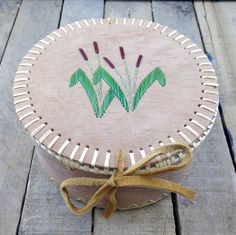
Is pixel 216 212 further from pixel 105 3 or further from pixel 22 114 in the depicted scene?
pixel 105 3

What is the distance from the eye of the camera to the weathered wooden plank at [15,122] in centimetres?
88

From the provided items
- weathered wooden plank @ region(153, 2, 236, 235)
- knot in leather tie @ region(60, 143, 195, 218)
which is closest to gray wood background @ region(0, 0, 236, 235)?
weathered wooden plank @ region(153, 2, 236, 235)

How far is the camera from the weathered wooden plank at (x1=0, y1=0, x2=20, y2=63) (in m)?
1.30

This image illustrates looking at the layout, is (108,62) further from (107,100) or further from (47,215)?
(47,215)

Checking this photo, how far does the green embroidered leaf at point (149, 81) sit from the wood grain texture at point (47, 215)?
0.28 metres

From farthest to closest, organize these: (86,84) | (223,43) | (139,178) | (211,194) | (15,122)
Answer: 1. (223,43)
2. (15,122)
3. (211,194)
4. (86,84)
5. (139,178)

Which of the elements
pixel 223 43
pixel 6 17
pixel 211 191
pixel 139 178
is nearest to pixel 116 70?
pixel 139 178

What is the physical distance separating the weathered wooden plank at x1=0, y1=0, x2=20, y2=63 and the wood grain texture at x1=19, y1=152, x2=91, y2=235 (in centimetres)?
53

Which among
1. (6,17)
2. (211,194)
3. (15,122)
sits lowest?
(211,194)

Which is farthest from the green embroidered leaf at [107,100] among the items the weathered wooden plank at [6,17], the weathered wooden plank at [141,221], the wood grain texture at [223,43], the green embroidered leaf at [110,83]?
the weathered wooden plank at [6,17]

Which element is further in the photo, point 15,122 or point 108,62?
point 15,122

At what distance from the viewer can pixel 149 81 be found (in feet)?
2.60

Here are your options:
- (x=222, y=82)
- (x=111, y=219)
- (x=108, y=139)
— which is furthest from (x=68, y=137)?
(x=222, y=82)

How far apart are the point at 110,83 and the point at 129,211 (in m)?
0.28
